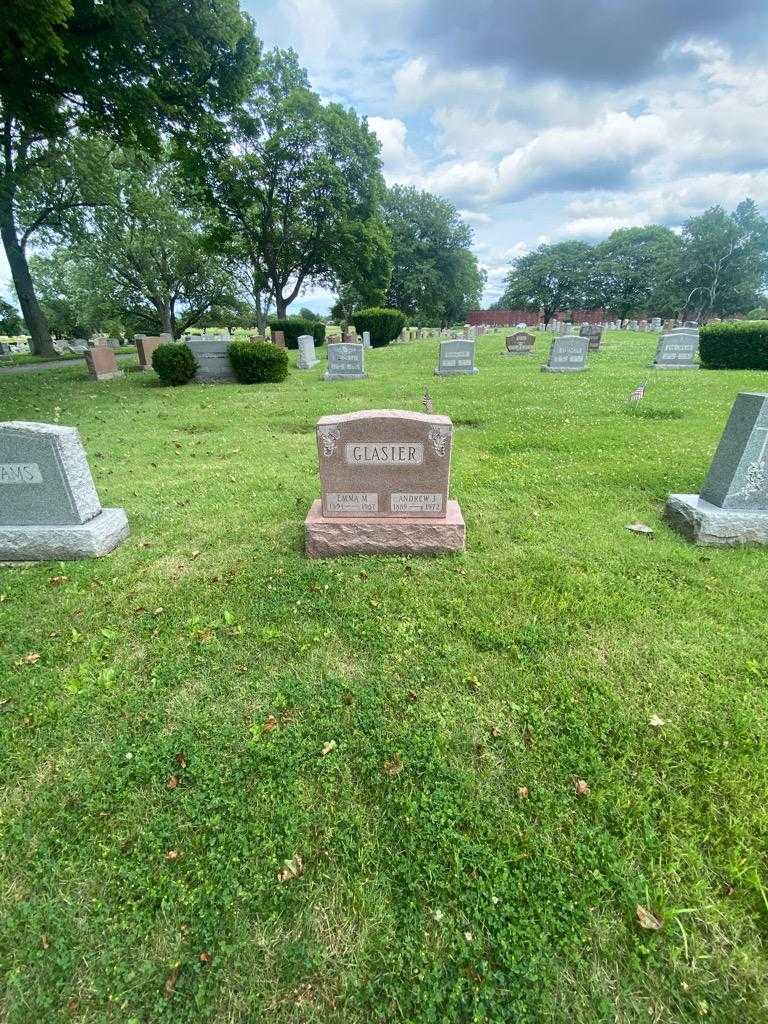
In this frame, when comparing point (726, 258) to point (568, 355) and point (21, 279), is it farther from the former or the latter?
point (21, 279)

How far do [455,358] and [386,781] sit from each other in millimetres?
15590

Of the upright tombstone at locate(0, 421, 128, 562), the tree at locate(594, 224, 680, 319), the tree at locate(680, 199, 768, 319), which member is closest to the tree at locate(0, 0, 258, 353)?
the upright tombstone at locate(0, 421, 128, 562)

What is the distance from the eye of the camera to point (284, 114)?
82.7 ft

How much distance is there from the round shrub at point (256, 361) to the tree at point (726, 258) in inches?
2400

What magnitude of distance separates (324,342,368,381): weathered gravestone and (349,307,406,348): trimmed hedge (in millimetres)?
16669

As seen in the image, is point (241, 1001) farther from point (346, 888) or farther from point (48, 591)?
point (48, 591)

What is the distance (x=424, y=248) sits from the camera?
48062 mm

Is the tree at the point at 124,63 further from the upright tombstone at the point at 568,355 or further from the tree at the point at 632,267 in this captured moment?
the tree at the point at 632,267

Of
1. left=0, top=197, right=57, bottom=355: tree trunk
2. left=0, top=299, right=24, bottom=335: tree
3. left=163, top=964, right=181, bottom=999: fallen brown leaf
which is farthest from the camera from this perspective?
left=0, top=299, right=24, bottom=335: tree

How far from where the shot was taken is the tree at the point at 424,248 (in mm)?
47875

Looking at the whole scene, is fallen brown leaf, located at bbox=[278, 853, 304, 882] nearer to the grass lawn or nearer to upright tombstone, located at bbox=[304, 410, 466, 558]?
the grass lawn

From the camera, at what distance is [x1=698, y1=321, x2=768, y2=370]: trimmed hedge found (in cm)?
1505

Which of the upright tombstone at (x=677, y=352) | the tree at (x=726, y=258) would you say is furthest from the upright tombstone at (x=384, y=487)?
the tree at (x=726, y=258)

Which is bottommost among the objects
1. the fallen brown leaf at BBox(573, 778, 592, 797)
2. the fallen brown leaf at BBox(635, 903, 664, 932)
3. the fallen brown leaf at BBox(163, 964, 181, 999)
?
the fallen brown leaf at BBox(163, 964, 181, 999)
